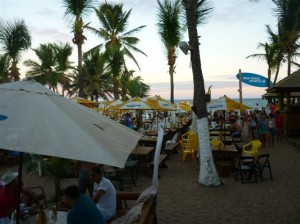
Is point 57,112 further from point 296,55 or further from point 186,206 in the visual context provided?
point 296,55

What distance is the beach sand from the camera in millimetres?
6668

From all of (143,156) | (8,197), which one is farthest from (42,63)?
(8,197)

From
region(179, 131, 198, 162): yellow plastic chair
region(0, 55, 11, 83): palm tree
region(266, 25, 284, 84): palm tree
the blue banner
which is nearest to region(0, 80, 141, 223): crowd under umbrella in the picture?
region(179, 131, 198, 162): yellow plastic chair

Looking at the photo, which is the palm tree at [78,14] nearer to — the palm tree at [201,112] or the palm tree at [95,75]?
the palm tree at [95,75]

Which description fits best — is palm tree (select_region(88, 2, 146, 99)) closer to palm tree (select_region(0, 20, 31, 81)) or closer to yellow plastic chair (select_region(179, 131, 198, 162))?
palm tree (select_region(0, 20, 31, 81))

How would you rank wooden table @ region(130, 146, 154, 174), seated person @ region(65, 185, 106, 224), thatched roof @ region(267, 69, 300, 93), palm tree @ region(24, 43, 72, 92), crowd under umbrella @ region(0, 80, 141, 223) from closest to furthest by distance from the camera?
crowd under umbrella @ region(0, 80, 141, 223) → seated person @ region(65, 185, 106, 224) → wooden table @ region(130, 146, 154, 174) → thatched roof @ region(267, 69, 300, 93) → palm tree @ region(24, 43, 72, 92)

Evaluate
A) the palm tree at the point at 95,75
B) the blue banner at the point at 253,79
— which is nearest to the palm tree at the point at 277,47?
the blue banner at the point at 253,79

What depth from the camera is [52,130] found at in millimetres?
2934

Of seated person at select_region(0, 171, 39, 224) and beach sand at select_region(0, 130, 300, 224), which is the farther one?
beach sand at select_region(0, 130, 300, 224)

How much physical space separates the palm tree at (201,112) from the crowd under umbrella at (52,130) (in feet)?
18.8

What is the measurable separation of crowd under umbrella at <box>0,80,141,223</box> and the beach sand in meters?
3.77

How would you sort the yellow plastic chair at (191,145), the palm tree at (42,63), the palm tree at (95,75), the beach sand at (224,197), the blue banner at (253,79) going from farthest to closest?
1. the palm tree at (42,63)
2. the palm tree at (95,75)
3. the blue banner at (253,79)
4. the yellow plastic chair at (191,145)
5. the beach sand at (224,197)

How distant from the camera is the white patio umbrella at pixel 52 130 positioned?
2.76m

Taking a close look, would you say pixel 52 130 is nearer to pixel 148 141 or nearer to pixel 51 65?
pixel 148 141
